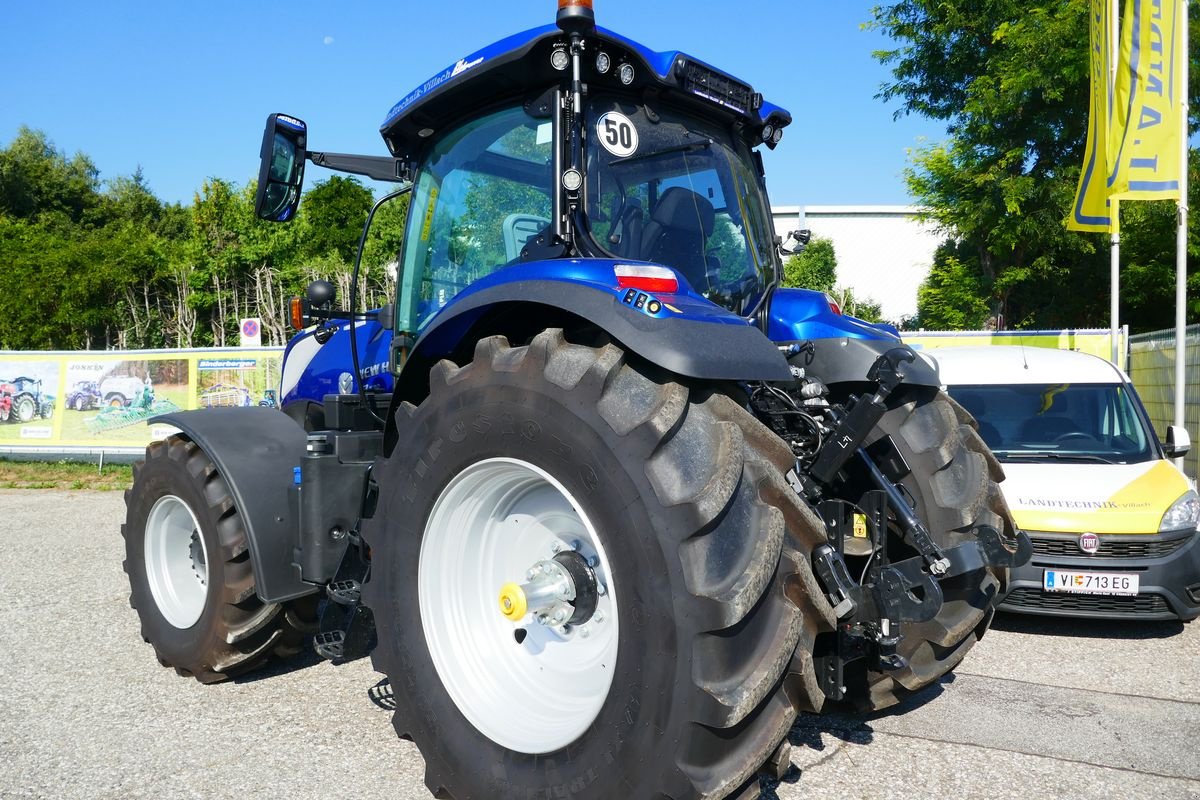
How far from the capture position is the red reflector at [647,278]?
262 cm

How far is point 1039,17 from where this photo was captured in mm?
15945

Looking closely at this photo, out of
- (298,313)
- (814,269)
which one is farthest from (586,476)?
(814,269)

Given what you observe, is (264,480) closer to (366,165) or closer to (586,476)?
(366,165)

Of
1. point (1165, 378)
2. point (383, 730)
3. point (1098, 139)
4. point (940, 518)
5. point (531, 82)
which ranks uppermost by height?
point (1098, 139)

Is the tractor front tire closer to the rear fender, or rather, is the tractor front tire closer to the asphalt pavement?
the asphalt pavement

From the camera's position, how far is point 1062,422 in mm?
6809

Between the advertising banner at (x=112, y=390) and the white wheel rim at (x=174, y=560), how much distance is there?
27.7 ft

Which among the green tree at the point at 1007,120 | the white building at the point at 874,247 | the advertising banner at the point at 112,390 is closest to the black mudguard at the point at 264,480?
the advertising banner at the point at 112,390

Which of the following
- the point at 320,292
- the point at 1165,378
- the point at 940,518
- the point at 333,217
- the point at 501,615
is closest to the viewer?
the point at 501,615

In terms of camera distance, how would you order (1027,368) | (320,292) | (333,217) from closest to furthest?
(320,292) → (1027,368) → (333,217)

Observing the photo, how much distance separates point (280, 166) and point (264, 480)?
1371 millimetres

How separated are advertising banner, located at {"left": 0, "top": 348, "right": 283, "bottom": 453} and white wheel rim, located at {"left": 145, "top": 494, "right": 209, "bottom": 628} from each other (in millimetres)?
8451

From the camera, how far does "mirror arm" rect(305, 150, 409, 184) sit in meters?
3.94

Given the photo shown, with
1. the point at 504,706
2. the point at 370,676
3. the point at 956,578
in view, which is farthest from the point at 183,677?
the point at 956,578
